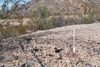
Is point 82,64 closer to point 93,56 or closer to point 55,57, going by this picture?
point 93,56

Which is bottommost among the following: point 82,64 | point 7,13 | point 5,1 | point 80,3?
point 82,64

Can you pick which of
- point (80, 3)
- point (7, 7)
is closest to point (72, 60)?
point (7, 7)

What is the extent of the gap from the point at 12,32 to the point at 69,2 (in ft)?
127

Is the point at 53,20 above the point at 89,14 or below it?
below

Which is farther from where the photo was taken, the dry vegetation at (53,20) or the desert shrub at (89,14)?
the desert shrub at (89,14)

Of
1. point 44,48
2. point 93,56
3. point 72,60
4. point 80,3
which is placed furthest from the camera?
point 80,3

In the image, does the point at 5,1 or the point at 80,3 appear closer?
the point at 5,1

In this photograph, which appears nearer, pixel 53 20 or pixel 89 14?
pixel 89 14

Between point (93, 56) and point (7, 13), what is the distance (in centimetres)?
273

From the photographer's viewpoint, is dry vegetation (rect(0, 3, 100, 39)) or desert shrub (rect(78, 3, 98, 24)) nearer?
dry vegetation (rect(0, 3, 100, 39))

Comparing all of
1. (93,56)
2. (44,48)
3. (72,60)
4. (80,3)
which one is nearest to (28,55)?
(44,48)

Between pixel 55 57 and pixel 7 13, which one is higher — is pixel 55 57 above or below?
below

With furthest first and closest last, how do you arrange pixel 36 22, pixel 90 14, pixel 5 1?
pixel 90 14 → pixel 36 22 → pixel 5 1

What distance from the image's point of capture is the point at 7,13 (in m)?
3.24
